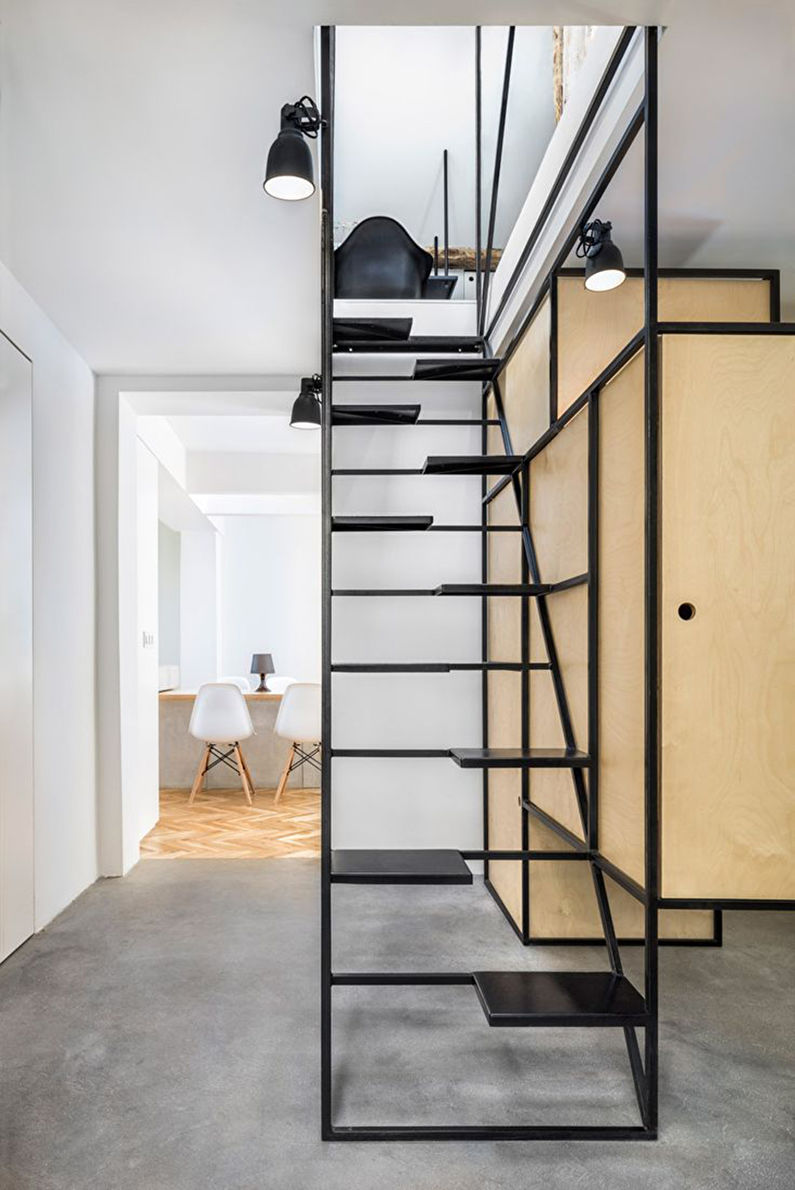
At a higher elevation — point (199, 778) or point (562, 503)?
point (562, 503)

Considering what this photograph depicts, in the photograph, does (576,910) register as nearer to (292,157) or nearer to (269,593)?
(292,157)

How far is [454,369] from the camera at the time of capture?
3373mm

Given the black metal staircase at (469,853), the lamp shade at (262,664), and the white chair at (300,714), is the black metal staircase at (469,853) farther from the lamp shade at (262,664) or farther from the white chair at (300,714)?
the lamp shade at (262,664)

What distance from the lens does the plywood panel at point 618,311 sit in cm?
340

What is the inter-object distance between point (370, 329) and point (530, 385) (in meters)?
0.84

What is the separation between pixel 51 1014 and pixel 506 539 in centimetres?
244

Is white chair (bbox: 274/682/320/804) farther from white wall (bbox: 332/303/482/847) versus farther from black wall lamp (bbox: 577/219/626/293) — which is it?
black wall lamp (bbox: 577/219/626/293)

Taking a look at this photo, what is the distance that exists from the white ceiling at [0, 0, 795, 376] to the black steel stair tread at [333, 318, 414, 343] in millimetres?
559

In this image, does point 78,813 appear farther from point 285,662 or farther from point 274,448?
point 285,662

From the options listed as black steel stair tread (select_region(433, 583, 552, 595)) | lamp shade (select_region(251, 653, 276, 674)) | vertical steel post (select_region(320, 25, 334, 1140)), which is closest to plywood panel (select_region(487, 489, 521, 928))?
black steel stair tread (select_region(433, 583, 552, 595))

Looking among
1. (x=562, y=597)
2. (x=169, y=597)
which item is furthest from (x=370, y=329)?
(x=169, y=597)

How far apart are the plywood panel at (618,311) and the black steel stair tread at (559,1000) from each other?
1.88m

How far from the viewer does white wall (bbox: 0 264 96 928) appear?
154 inches

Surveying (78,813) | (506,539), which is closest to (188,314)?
(506,539)
